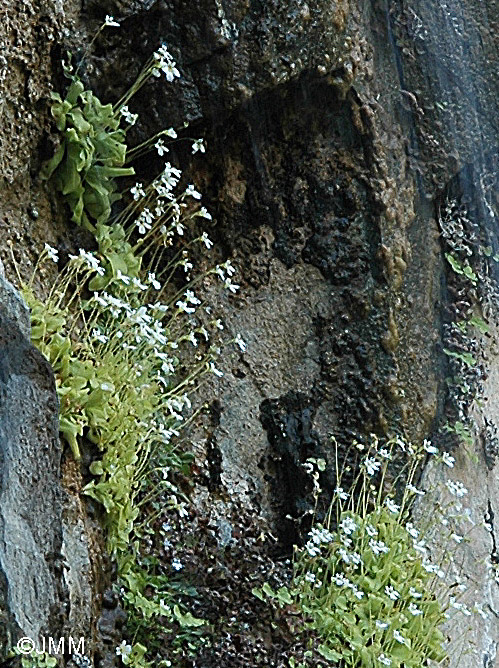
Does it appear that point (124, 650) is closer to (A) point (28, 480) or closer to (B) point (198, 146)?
(A) point (28, 480)

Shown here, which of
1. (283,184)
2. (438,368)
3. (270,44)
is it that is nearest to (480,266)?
(438,368)

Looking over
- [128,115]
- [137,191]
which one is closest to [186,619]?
[137,191]

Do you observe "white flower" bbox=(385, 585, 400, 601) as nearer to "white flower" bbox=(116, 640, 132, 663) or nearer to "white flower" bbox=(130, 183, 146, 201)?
"white flower" bbox=(116, 640, 132, 663)

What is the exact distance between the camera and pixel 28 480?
282 centimetres

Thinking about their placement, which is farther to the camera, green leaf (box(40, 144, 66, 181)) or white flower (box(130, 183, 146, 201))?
white flower (box(130, 183, 146, 201))

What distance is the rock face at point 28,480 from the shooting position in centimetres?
271

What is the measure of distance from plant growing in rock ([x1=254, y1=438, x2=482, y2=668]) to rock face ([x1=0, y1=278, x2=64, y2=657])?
123 cm

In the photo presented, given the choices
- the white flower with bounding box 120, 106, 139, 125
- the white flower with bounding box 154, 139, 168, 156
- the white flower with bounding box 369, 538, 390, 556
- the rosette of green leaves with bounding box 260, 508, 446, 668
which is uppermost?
the white flower with bounding box 120, 106, 139, 125

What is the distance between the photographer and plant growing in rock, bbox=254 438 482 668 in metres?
3.96

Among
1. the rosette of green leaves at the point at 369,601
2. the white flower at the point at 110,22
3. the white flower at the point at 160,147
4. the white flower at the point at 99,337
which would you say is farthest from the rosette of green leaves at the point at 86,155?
the rosette of green leaves at the point at 369,601

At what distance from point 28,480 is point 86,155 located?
5.23ft

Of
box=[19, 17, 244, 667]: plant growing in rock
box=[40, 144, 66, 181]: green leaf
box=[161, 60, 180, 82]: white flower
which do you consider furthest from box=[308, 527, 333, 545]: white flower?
box=[161, 60, 180, 82]: white flower

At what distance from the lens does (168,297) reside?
459cm

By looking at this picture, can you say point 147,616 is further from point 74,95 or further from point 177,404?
point 74,95
